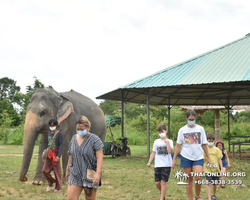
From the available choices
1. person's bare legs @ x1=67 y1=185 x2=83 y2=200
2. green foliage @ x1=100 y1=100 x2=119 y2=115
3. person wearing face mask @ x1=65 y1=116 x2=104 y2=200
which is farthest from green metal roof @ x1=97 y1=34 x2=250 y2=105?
green foliage @ x1=100 y1=100 x2=119 y2=115

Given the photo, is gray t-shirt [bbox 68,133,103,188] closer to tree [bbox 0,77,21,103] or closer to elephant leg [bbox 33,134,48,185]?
elephant leg [bbox 33,134,48,185]

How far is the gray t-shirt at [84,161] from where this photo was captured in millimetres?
5047

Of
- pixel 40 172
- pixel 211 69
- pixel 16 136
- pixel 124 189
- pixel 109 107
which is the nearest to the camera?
pixel 124 189

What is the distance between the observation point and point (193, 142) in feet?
21.5

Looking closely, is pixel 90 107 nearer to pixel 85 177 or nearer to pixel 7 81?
pixel 85 177

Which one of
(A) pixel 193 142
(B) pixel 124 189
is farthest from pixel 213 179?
(B) pixel 124 189

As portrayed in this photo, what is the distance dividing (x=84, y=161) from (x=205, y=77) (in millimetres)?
11235

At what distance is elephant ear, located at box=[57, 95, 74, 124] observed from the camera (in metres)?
9.62

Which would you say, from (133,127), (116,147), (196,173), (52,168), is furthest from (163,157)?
(133,127)

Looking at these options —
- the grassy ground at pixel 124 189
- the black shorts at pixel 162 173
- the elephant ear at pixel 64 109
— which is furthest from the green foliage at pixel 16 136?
the black shorts at pixel 162 173

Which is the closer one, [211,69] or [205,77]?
[205,77]

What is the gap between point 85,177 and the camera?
5.02 m

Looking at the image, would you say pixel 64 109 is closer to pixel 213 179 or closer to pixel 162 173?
pixel 162 173

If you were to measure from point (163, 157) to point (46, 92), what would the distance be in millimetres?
4116
